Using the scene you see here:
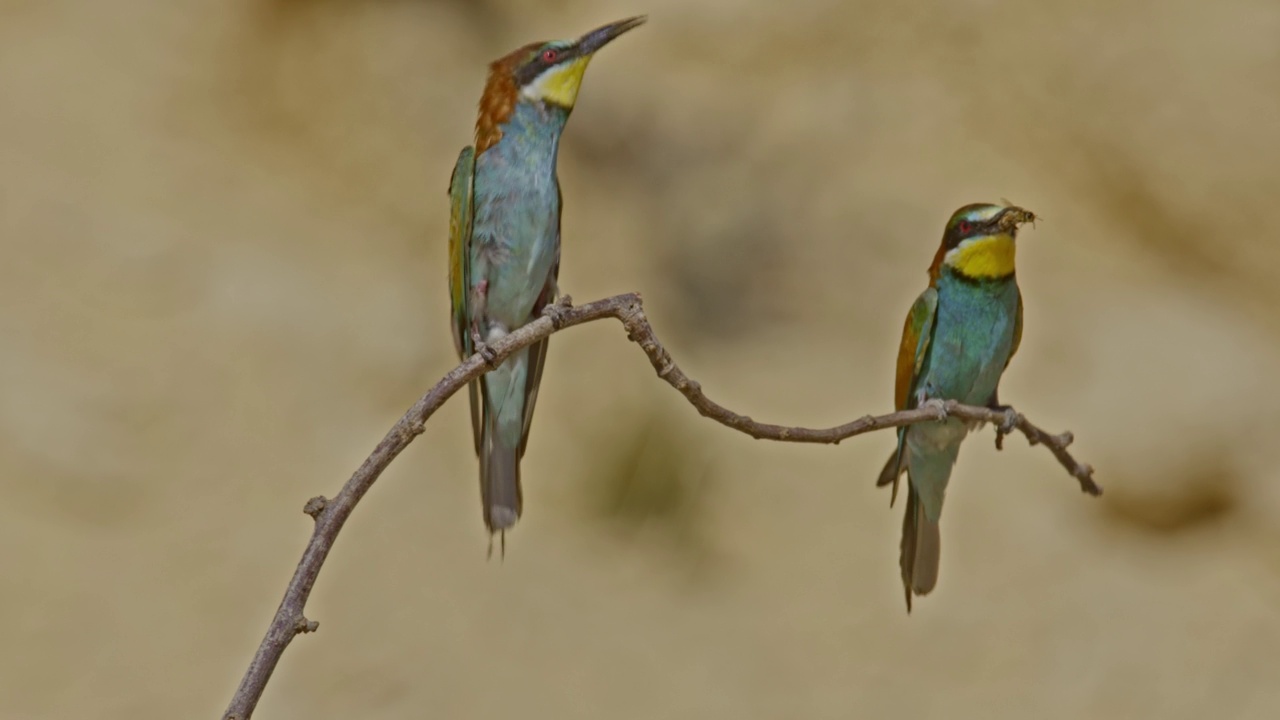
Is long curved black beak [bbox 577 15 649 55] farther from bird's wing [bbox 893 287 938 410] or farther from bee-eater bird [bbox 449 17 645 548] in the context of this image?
bird's wing [bbox 893 287 938 410]

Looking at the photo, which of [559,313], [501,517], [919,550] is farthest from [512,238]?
[919,550]

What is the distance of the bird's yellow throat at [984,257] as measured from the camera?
2.99 m

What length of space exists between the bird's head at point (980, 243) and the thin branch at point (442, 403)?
582mm

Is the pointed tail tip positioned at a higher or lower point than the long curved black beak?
lower

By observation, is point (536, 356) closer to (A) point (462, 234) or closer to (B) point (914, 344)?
(A) point (462, 234)

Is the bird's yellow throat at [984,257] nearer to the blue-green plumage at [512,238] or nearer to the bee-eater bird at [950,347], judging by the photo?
the bee-eater bird at [950,347]

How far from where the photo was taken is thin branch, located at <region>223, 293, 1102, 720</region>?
4.81 feet

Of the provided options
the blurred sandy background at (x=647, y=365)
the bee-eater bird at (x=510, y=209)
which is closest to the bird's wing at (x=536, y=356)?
the bee-eater bird at (x=510, y=209)

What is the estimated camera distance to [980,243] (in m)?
3.00

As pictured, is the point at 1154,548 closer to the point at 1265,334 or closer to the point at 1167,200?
the point at 1265,334

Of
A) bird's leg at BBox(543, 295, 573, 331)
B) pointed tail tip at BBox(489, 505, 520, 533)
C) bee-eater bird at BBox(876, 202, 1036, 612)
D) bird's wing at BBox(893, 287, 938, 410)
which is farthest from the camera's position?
bird's wing at BBox(893, 287, 938, 410)

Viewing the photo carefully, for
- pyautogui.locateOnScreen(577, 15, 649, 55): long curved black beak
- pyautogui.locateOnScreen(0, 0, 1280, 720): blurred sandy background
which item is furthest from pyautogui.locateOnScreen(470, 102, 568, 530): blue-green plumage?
pyautogui.locateOnScreen(0, 0, 1280, 720): blurred sandy background

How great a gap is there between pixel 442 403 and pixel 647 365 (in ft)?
13.1

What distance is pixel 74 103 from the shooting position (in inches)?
226
